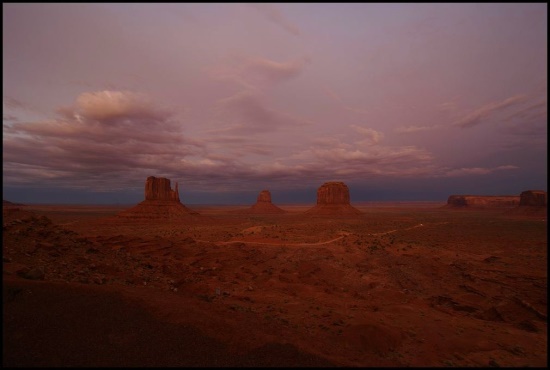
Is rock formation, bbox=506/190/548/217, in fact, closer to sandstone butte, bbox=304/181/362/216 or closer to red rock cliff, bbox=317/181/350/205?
sandstone butte, bbox=304/181/362/216

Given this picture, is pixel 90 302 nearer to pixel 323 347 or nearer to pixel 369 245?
pixel 323 347

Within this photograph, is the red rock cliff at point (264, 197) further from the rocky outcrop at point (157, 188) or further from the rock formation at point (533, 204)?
the rock formation at point (533, 204)

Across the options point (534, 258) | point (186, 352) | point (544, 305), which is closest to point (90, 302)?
point (186, 352)

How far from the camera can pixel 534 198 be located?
97.4 m

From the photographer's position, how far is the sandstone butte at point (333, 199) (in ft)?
358

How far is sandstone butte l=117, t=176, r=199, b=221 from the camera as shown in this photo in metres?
74.3

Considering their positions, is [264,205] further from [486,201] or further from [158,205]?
[486,201]

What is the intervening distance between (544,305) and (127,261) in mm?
23215

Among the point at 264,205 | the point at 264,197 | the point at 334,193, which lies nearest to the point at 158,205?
the point at 334,193

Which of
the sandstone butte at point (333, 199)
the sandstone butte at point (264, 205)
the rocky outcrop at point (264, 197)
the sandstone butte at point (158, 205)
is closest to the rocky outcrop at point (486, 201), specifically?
the sandstone butte at point (333, 199)

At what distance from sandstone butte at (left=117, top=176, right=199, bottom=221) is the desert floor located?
185 ft

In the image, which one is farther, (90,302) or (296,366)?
(90,302)

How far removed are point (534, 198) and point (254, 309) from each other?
415 feet

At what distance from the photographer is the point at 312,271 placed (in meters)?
20.6
